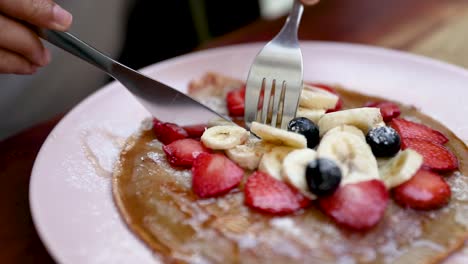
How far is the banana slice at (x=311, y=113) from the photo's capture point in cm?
163

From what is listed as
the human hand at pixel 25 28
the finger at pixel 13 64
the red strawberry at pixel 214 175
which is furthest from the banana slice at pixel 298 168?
the finger at pixel 13 64

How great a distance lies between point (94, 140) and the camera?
1661mm

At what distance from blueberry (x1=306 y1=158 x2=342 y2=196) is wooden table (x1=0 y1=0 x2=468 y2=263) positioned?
894 mm

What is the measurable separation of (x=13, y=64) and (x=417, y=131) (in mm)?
1191

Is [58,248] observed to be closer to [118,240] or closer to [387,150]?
[118,240]

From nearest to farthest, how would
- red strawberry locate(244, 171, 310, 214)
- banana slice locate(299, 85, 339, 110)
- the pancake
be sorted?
the pancake < red strawberry locate(244, 171, 310, 214) < banana slice locate(299, 85, 339, 110)

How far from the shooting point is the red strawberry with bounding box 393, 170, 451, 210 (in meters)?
1.34

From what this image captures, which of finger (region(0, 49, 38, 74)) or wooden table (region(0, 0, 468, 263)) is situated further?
wooden table (region(0, 0, 468, 263))

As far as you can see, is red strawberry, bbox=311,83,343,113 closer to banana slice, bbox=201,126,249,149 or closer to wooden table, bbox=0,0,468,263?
banana slice, bbox=201,126,249,149

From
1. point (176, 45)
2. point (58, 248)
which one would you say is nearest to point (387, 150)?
point (58, 248)

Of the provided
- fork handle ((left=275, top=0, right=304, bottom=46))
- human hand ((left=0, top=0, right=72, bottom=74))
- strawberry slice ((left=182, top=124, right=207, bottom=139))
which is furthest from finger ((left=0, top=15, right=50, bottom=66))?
fork handle ((left=275, top=0, right=304, bottom=46))

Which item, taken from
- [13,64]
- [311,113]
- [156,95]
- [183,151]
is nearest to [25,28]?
Answer: [13,64]

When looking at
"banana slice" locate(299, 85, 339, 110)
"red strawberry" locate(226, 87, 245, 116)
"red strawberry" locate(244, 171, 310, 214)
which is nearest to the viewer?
"red strawberry" locate(244, 171, 310, 214)

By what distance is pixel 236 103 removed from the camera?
180 cm
